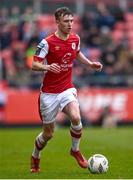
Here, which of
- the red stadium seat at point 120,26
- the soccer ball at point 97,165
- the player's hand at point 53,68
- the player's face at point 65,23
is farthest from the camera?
the red stadium seat at point 120,26

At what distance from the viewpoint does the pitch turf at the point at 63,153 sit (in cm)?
1240

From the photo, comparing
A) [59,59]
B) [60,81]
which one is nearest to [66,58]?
[59,59]

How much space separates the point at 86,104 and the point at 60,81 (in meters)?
15.6

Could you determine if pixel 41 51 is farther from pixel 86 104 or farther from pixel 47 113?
pixel 86 104

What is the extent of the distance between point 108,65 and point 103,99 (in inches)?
66.6

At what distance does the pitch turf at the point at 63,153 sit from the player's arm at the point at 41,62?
170 cm

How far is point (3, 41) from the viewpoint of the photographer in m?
29.6

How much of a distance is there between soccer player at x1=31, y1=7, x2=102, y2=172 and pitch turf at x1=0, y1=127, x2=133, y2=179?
1.79 feet

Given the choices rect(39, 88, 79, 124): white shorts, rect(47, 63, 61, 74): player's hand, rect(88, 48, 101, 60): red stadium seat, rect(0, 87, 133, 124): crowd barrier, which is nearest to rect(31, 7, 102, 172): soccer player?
rect(39, 88, 79, 124): white shorts

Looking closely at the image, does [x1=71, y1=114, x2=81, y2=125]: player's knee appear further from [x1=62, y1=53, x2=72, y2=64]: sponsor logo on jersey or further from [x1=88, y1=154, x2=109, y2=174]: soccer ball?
[x1=62, y1=53, x2=72, y2=64]: sponsor logo on jersey

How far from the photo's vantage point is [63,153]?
17359 millimetres

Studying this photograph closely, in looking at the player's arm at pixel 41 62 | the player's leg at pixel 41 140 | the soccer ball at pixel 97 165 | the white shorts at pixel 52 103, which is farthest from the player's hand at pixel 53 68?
the soccer ball at pixel 97 165

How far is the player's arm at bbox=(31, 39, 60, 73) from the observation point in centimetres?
1241

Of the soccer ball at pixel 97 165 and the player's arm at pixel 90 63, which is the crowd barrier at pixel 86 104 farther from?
the soccer ball at pixel 97 165
